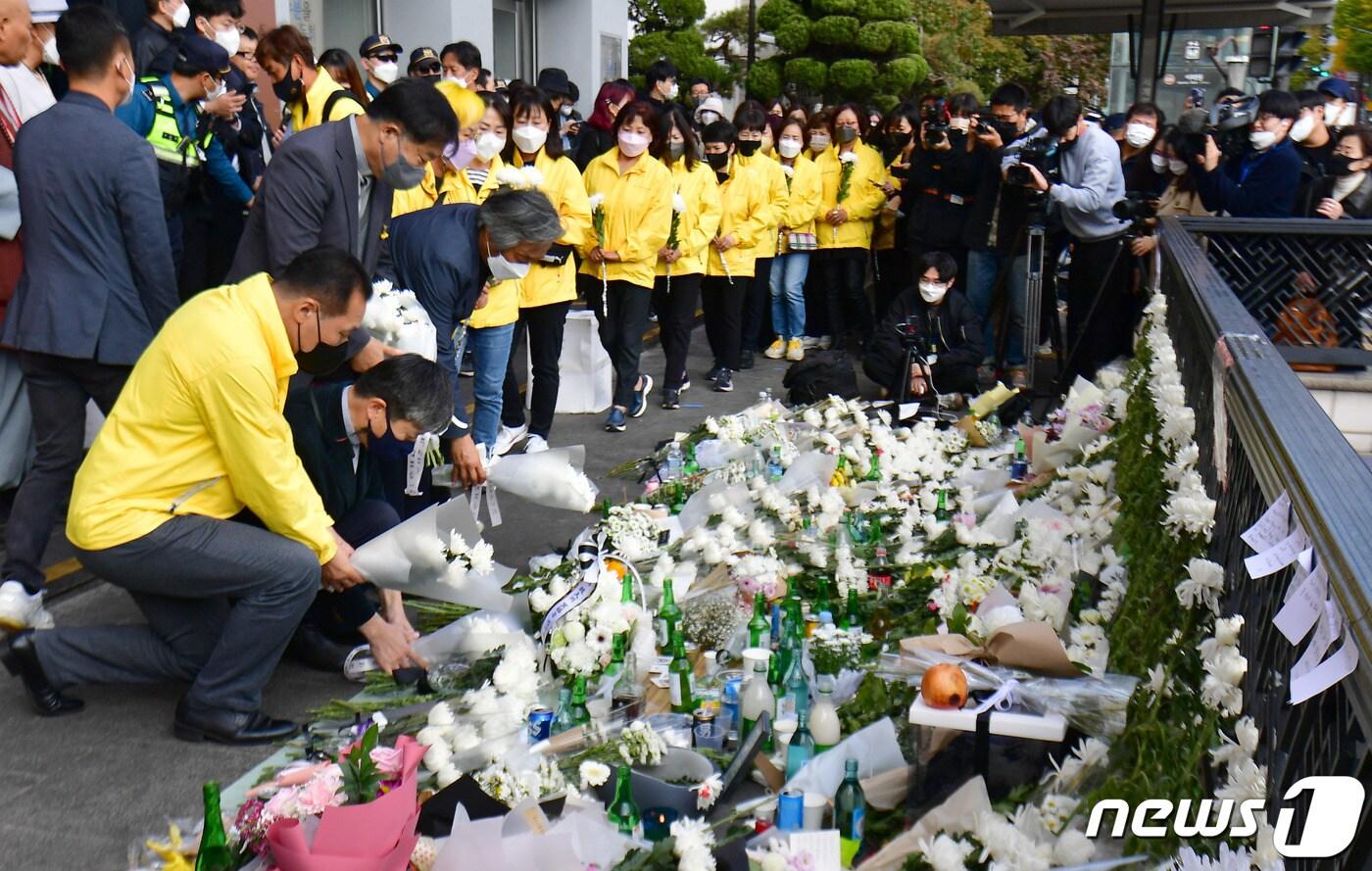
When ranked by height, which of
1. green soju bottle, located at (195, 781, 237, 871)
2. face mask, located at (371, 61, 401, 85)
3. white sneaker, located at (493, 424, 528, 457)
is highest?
face mask, located at (371, 61, 401, 85)

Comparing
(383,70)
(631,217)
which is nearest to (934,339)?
(631,217)

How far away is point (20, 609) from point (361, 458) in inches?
49.4

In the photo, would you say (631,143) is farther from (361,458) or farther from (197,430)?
(197,430)

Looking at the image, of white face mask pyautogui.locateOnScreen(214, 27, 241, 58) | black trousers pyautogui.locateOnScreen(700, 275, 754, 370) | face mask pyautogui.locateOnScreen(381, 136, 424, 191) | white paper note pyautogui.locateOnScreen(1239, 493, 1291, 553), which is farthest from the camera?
black trousers pyautogui.locateOnScreen(700, 275, 754, 370)

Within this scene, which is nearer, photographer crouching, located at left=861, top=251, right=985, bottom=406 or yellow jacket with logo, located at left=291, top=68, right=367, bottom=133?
yellow jacket with logo, located at left=291, top=68, right=367, bottom=133

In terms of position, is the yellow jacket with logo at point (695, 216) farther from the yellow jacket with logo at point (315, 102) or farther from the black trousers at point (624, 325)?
the yellow jacket with logo at point (315, 102)

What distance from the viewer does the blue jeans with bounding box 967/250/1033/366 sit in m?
10.2

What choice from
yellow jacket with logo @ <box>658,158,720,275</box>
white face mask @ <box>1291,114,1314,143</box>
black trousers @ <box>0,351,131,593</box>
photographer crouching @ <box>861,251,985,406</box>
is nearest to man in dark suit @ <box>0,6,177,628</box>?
black trousers @ <box>0,351,131,593</box>

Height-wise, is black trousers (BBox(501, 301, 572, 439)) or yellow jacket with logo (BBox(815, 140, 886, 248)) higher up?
yellow jacket with logo (BBox(815, 140, 886, 248))

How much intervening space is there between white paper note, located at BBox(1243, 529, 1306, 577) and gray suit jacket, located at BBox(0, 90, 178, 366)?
12.9 feet

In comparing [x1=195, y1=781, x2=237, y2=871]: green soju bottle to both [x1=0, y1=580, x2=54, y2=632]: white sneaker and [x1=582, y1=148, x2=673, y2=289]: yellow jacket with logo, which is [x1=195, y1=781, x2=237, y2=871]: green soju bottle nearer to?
[x1=0, y1=580, x2=54, y2=632]: white sneaker

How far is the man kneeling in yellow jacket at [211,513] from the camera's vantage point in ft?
13.5

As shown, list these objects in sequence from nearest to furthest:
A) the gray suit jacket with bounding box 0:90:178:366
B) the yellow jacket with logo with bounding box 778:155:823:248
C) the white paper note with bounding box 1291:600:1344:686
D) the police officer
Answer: the white paper note with bounding box 1291:600:1344:686 < the gray suit jacket with bounding box 0:90:178:366 < the police officer < the yellow jacket with logo with bounding box 778:155:823:248

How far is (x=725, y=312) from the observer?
10234 millimetres
